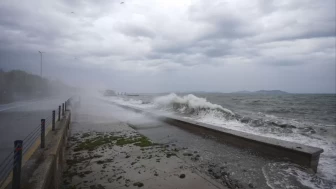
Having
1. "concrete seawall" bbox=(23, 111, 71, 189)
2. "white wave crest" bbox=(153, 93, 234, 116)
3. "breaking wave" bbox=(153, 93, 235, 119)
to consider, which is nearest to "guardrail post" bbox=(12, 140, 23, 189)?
"concrete seawall" bbox=(23, 111, 71, 189)

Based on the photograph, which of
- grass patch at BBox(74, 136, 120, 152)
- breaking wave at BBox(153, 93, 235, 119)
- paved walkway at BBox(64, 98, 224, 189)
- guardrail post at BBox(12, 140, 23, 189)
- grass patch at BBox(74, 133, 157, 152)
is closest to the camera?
guardrail post at BBox(12, 140, 23, 189)

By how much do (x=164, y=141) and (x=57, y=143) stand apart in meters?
3.78

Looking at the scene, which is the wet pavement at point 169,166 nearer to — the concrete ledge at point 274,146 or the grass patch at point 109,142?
the grass patch at point 109,142

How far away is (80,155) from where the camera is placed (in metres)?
5.50

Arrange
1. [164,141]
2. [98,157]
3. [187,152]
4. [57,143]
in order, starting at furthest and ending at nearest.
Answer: [164,141]
[187,152]
[98,157]
[57,143]

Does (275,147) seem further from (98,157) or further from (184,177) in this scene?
(98,157)

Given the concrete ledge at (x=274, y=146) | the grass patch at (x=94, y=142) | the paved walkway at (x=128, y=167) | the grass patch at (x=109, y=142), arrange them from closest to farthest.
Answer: the paved walkway at (x=128, y=167)
the concrete ledge at (x=274, y=146)
the grass patch at (x=94, y=142)
the grass patch at (x=109, y=142)

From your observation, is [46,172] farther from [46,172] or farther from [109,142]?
[109,142]

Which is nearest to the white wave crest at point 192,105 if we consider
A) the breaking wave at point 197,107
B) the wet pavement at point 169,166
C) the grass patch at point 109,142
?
the breaking wave at point 197,107

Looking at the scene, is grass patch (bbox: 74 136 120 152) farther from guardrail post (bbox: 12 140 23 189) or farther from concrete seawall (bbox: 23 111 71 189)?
guardrail post (bbox: 12 140 23 189)

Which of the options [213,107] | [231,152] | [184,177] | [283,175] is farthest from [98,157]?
[213,107]

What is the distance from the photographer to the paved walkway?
149 inches

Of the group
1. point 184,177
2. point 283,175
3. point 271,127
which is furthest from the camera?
point 271,127

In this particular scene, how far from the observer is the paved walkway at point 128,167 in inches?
149
